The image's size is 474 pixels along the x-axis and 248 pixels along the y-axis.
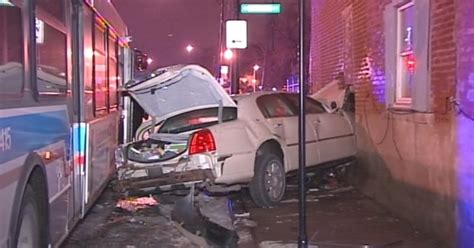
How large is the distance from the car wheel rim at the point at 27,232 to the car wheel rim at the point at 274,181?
19.1 feet

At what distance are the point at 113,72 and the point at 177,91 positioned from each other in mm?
1885

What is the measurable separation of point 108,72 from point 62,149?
4.53m

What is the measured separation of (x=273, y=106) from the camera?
12062 mm

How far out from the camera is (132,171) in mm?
10695

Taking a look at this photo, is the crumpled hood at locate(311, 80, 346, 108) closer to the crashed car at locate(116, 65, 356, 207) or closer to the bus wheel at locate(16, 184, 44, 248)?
the crashed car at locate(116, 65, 356, 207)

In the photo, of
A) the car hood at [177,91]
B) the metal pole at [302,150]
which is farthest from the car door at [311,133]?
the metal pole at [302,150]

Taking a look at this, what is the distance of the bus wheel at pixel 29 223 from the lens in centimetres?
534

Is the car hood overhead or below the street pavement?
overhead

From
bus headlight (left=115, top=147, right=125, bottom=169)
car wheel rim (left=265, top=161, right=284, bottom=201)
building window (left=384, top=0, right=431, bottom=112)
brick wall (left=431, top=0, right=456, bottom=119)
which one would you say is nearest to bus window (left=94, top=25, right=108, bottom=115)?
bus headlight (left=115, top=147, right=125, bottom=169)

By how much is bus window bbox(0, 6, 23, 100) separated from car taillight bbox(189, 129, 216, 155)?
5.05 m

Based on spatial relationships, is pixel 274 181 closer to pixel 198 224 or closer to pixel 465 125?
pixel 198 224

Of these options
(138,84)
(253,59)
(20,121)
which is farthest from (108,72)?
(253,59)

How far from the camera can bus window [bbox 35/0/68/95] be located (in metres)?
6.04

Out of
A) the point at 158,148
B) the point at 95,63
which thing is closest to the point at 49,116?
the point at 95,63
